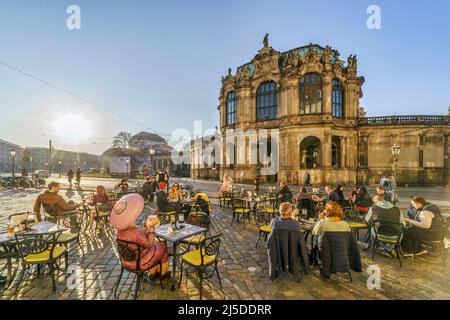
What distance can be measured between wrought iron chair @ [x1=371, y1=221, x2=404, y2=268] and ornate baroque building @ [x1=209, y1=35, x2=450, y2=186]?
17.4m

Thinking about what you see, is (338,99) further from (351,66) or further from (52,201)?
(52,201)

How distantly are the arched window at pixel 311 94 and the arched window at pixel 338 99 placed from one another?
96.0 inches

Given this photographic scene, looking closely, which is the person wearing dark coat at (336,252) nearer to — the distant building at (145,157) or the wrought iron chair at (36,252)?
the wrought iron chair at (36,252)

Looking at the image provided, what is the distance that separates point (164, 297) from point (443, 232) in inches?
257

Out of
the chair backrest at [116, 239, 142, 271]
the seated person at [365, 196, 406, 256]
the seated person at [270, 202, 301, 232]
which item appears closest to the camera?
the chair backrest at [116, 239, 142, 271]

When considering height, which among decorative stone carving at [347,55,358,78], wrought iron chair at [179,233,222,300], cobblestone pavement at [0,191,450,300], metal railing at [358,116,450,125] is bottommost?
cobblestone pavement at [0,191,450,300]

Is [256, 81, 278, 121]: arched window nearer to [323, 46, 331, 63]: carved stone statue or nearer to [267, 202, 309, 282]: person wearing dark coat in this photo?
[323, 46, 331, 63]: carved stone statue

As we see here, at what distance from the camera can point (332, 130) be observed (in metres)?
Answer: 22.8

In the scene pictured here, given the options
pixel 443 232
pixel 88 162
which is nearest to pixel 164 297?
pixel 443 232

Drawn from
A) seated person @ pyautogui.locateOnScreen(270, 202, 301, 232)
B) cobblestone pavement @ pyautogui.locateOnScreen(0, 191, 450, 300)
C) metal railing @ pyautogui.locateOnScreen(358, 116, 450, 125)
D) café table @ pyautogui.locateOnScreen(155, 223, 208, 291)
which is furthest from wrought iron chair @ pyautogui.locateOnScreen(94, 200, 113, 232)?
metal railing @ pyautogui.locateOnScreen(358, 116, 450, 125)

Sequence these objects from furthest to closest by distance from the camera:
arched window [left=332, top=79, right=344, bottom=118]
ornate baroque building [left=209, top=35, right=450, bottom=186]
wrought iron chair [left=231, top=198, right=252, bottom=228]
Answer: arched window [left=332, top=79, right=344, bottom=118] → ornate baroque building [left=209, top=35, right=450, bottom=186] → wrought iron chair [left=231, top=198, right=252, bottom=228]

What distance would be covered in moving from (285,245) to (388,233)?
322cm

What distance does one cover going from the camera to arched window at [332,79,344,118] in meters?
23.8

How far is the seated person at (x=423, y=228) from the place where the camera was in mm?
4754
